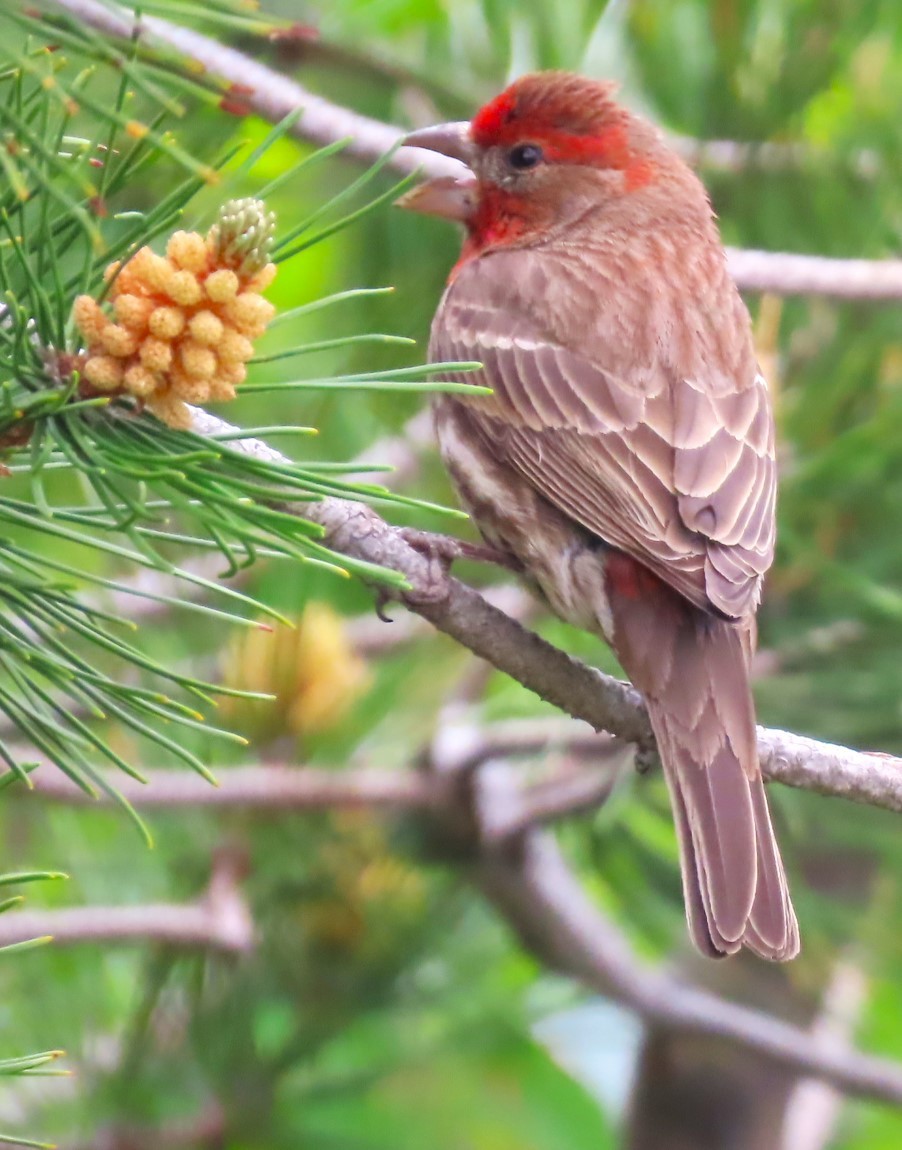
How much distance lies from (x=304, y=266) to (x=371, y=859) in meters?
1.79

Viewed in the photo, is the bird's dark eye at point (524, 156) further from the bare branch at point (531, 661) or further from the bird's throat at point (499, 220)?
the bare branch at point (531, 661)

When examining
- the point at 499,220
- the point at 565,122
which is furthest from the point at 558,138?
the point at 499,220

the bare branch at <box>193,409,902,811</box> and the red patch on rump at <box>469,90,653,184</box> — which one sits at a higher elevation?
the red patch on rump at <box>469,90,653,184</box>

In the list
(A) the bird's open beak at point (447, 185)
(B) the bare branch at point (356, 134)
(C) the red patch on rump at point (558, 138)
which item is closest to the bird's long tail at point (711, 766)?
(B) the bare branch at point (356, 134)

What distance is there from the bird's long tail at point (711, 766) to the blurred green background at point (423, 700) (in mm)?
323

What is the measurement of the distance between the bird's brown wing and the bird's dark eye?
0.43m

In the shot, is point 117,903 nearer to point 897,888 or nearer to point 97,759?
point 97,759

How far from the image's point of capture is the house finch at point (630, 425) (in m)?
2.28

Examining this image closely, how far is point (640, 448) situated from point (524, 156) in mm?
918

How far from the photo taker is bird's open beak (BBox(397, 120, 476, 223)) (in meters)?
2.99

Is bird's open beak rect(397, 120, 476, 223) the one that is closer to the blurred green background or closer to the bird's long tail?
the blurred green background

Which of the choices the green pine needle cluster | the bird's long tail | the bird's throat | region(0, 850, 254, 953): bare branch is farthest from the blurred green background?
the green pine needle cluster

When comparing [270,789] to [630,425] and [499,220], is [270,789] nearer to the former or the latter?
[630,425]

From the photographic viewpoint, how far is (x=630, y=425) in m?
2.59
